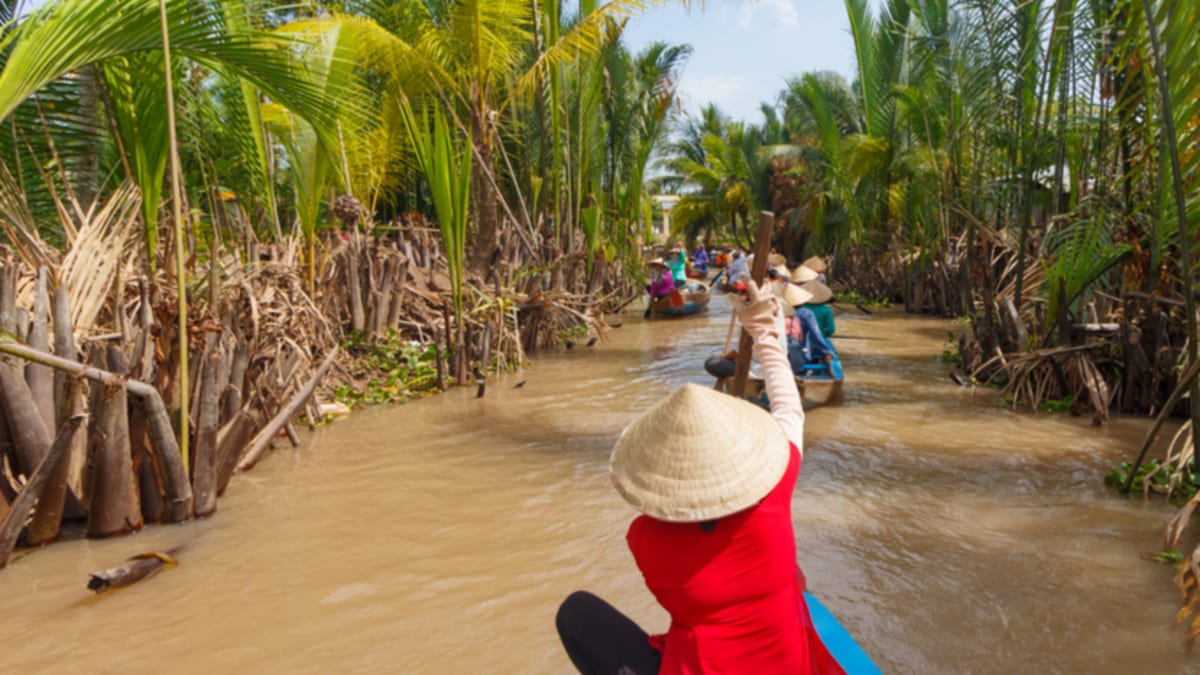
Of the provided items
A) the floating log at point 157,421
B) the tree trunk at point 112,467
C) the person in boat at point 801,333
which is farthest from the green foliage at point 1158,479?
the tree trunk at point 112,467

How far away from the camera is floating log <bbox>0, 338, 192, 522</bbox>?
3195 mm

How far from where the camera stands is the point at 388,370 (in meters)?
8.05

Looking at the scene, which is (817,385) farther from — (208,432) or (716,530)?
(716,530)

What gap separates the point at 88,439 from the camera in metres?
3.91

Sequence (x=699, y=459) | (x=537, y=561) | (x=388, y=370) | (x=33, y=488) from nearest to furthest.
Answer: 1. (x=699, y=459)
2. (x=33, y=488)
3. (x=537, y=561)
4. (x=388, y=370)

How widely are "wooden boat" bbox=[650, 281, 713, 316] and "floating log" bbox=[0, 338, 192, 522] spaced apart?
39.2ft

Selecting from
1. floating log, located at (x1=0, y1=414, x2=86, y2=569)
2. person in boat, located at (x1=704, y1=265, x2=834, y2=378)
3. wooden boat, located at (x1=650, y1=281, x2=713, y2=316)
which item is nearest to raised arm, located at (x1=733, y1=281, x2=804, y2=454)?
floating log, located at (x1=0, y1=414, x2=86, y2=569)

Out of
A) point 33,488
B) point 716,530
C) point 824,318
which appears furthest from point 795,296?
point 33,488

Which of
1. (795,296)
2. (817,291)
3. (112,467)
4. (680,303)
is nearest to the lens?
(112,467)

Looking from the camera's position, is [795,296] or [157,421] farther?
[795,296]

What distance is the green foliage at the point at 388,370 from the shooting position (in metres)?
7.47

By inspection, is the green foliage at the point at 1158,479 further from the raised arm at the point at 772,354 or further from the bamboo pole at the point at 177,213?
the bamboo pole at the point at 177,213

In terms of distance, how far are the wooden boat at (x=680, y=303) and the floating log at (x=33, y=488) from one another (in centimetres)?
1262

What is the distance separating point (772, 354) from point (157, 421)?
9.86 feet
